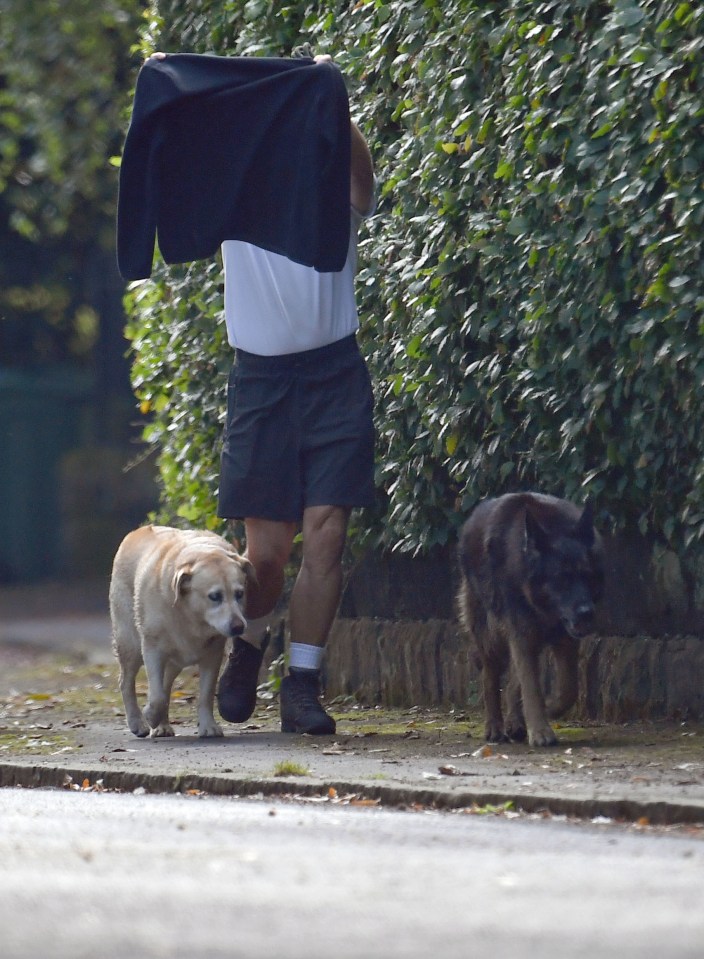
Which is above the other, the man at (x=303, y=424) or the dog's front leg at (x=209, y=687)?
the man at (x=303, y=424)

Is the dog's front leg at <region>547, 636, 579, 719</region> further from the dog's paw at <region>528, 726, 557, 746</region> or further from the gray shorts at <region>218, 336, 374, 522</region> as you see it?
the gray shorts at <region>218, 336, 374, 522</region>

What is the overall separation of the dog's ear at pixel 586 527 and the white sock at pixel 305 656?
4.07 feet

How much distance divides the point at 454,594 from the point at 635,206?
2.31m

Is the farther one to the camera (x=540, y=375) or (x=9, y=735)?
(x=9, y=735)

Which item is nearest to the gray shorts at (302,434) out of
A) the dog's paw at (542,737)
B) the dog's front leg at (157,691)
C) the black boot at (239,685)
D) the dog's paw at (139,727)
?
the black boot at (239,685)

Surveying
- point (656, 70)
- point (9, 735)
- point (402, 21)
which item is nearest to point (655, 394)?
point (656, 70)

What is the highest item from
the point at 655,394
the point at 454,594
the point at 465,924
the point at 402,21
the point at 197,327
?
the point at 402,21

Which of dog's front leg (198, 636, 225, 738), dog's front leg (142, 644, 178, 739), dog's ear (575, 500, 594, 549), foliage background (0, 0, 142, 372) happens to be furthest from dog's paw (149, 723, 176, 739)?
foliage background (0, 0, 142, 372)

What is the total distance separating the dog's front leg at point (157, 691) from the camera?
27.5 feet

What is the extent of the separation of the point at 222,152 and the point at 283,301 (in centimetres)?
66

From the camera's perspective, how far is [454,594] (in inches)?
356

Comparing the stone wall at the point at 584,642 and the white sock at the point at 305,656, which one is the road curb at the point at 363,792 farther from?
the stone wall at the point at 584,642

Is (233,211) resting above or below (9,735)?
above

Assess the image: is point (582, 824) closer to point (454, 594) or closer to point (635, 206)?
point (635, 206)
